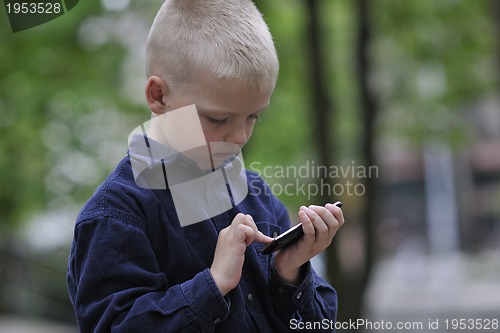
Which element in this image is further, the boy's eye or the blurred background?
the blurred background

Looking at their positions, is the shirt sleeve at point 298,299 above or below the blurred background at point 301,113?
above

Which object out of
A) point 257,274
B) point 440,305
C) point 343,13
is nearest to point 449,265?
point 440,305

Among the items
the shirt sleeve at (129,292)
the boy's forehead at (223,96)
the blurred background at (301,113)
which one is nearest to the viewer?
the shirt sleeve at (129,292)

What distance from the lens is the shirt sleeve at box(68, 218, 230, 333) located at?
132 cm

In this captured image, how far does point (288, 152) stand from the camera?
8.98 metres

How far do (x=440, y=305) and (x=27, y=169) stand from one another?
5737 millimetres

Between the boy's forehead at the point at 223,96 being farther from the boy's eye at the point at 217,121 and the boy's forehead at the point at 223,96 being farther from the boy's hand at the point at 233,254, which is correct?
the boy's hand at the point at 233,254

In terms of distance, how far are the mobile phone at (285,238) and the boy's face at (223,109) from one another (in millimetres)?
210

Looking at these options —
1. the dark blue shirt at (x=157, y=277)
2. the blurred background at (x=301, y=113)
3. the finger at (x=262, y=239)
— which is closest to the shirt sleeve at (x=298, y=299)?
the dark blue shirt at (x=157, y=277)

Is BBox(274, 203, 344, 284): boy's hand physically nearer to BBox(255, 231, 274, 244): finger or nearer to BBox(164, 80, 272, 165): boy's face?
BBox(255, 231, 274, 244): finger

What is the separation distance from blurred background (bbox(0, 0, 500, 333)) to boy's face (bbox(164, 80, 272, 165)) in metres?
2.68

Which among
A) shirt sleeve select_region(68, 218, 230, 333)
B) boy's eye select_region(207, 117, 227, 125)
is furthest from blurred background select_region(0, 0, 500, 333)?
shirt sleeve select_region(68, 218, 230, 333)

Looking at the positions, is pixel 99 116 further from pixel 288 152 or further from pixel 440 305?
pixel 440 305

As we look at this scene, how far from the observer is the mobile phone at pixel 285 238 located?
1408 mm
